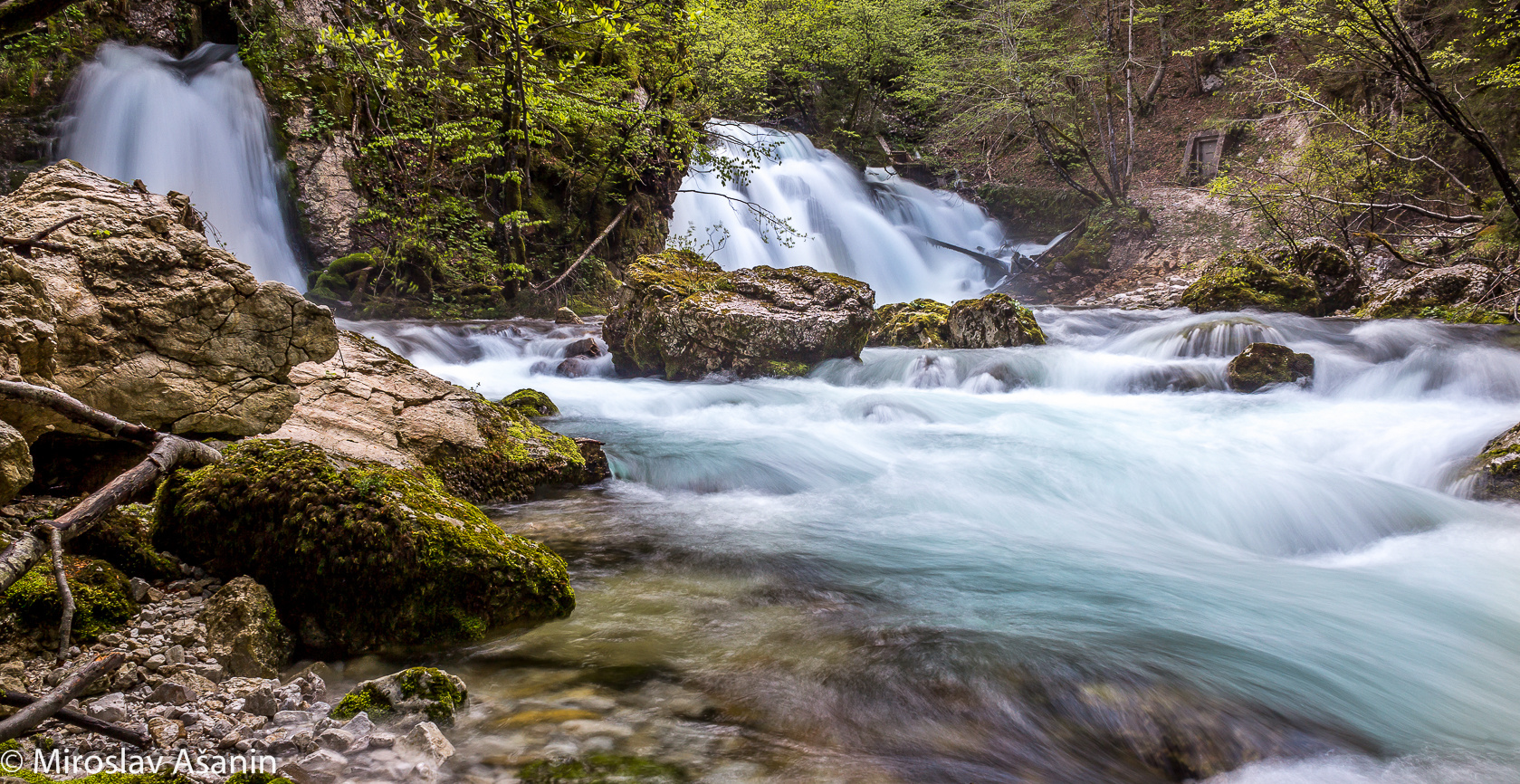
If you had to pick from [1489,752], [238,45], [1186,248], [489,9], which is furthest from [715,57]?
[1489,752]

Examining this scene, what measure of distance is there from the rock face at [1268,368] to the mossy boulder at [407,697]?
34.0ft

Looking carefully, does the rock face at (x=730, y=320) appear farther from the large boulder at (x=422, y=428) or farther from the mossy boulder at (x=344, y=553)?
the mossy boulder at (x=344, y=553)

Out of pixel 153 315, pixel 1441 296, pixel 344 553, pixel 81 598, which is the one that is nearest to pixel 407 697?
pixel 344 553

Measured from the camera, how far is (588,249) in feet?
45.5

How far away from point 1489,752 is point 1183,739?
125 cm

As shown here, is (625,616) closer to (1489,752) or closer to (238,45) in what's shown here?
(1489,752)

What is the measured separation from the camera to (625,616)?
327cm

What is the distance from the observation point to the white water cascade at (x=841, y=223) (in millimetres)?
18188

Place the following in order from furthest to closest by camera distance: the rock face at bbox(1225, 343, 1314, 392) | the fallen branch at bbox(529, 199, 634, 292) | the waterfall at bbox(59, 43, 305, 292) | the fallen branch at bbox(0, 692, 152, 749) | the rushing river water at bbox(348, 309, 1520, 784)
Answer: the fallen branch at bbox(529, 199, 634, 292)
the waterfall at bbox(59, 43, 305, 292)
the rock face at bbox(1225, 343, 1314, 392)
the rushing river water at bbox(348, 309, 1520, 784)
the fallen branch at bbox(0, 692, 152, 749)

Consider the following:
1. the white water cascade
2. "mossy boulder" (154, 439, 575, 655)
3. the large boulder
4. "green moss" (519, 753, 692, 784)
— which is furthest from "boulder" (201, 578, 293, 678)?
the white water cascade

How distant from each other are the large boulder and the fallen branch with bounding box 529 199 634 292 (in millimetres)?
7747

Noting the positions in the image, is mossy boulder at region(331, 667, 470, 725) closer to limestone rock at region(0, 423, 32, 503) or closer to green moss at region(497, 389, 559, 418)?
limestone rock at region(0, 423, 32, 503)

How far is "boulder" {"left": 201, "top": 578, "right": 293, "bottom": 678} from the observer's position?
236cm

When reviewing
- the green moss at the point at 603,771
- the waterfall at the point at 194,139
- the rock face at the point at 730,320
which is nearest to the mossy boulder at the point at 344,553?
the green moss at the point at 603,771
